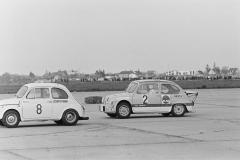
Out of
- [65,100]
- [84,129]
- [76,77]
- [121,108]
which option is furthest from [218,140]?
[76,77]

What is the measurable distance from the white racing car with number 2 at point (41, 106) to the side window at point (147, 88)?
15.1 feet

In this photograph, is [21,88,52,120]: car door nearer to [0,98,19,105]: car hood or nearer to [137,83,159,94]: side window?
[0,98,19,105]: car hood

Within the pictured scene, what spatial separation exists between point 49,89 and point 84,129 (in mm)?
2472

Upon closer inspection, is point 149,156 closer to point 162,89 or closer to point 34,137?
point 34,137

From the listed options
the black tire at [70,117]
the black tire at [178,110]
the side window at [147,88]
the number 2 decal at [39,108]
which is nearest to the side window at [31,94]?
the number 2 decal at [39,108]

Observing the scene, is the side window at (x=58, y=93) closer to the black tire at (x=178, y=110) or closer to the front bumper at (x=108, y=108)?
the front bumper at (x=108, y=108)

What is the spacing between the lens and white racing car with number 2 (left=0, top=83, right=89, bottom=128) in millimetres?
18019

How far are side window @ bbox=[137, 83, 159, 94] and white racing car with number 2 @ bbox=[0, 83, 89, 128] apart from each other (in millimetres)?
4616

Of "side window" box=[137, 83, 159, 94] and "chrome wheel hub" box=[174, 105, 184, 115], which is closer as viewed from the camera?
"side window" box=[137, 83, 159, 94]

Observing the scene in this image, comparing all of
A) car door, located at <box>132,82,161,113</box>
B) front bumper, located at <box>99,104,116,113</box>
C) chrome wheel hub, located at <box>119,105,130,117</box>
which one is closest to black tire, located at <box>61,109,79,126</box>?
front bumper, located at <box>99,104,116,113</box>

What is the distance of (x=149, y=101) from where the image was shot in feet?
75.0

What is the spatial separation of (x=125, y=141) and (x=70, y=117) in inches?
216

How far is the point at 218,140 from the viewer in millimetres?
13953

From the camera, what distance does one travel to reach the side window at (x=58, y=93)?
1889 centimetres
